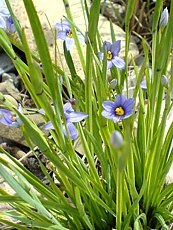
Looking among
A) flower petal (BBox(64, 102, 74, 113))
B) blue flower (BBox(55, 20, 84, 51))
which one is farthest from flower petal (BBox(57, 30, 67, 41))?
flower petal (BBox(64, 102, 74, 113))

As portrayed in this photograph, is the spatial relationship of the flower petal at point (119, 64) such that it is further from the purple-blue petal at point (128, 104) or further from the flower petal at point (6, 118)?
the flower petal at point (6, 118)

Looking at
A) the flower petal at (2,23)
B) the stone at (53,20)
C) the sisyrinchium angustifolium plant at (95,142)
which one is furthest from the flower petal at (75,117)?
the stone at (53,20)

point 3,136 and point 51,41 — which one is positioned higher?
point 51,41

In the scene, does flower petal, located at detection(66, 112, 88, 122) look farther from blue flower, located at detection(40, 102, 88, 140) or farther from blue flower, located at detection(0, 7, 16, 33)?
blue flower, located at detection(0, 7, 16, 33)

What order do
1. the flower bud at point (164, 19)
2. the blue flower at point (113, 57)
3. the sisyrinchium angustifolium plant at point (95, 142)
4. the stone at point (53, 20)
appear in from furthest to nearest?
1. the stone at point (53, 20)
2. the blue flower at point (113, 57)
3. the flower bud at point (164, 19)
4. the sisyrinchium angustifolium plant at point (95, 142)

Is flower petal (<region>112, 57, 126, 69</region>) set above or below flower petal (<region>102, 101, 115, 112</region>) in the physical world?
above

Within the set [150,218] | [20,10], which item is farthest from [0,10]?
[20,10]

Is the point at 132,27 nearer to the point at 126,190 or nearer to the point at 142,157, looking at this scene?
the point at 142,157
